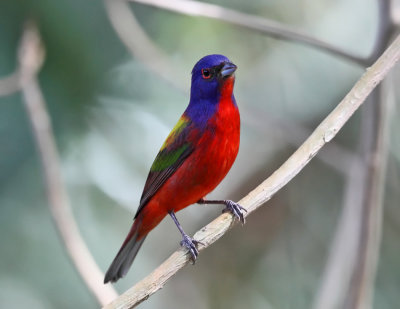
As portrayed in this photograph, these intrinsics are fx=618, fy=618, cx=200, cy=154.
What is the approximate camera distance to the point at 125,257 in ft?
12.5

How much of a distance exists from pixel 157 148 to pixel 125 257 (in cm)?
231

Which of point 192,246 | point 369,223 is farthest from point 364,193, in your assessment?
point 192,246

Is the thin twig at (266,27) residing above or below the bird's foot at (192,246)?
above

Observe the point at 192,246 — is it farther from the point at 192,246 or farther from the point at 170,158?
the point at 170,158

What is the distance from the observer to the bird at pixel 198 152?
3.26 m

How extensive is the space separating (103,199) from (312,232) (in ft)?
6.77

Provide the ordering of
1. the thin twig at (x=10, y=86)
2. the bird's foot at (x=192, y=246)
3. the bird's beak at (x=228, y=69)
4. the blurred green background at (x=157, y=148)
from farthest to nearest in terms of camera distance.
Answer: the blurred green background at (x=157, y=148) → the thin twig at (x=10, y=86) → the bird's beak at (x=228, y=69) → the bird's foot at (x=192, y=246)

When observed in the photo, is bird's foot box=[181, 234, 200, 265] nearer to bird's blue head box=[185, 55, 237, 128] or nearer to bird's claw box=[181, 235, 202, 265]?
bird's claw box=[181, 235, 202, 265]

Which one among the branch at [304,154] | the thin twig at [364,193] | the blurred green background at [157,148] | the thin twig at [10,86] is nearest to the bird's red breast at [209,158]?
the branch at [304,154]

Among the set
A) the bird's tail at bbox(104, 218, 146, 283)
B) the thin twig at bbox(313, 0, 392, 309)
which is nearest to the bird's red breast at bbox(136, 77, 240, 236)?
the bird's tail at bbox(104, 218, 146, 283)

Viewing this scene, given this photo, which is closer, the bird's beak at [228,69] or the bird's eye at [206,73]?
the bird's beak at [228,69]

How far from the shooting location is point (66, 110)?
17.7 feet

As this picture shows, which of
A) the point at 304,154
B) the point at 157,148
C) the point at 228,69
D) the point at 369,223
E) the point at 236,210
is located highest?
the point at 157,148

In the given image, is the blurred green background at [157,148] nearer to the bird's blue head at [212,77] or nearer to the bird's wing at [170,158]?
the bird's wing at [170,158]
